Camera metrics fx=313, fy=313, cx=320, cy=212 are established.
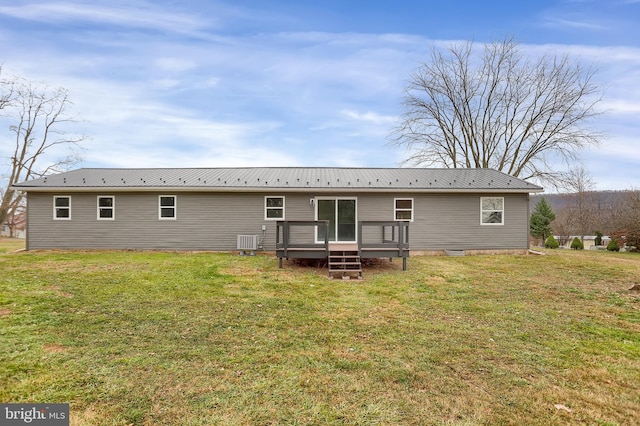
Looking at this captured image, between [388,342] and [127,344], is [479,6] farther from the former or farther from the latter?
[127,344]

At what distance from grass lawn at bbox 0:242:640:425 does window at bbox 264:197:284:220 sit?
5.25 metres

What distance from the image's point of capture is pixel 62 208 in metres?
12.5

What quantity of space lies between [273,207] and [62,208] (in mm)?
8440

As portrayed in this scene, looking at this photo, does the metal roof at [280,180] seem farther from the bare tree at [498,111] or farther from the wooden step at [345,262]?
the bare tree at [498,111]

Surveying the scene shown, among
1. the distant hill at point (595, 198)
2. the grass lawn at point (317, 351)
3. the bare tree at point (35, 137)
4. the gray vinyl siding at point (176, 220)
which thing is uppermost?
the bare tree at point (35, 137)

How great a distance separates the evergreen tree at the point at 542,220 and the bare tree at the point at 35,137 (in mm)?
37068

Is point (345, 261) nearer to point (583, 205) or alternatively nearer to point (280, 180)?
point (280, 180)

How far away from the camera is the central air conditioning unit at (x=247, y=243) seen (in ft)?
39.9

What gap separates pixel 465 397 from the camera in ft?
9.31

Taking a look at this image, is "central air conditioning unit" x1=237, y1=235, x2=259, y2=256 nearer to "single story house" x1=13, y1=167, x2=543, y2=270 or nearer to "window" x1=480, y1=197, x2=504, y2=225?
"single story house" x1=13, y1=167, x2=543, y2=270

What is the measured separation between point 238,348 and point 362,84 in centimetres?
1578

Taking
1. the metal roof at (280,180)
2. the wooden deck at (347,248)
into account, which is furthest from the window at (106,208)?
the wooden deck at (347,248)

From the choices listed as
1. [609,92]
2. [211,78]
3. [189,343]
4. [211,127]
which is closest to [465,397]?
[189,343]

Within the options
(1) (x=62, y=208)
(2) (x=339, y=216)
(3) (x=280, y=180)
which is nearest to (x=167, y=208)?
(1) (x=62, y=208)
